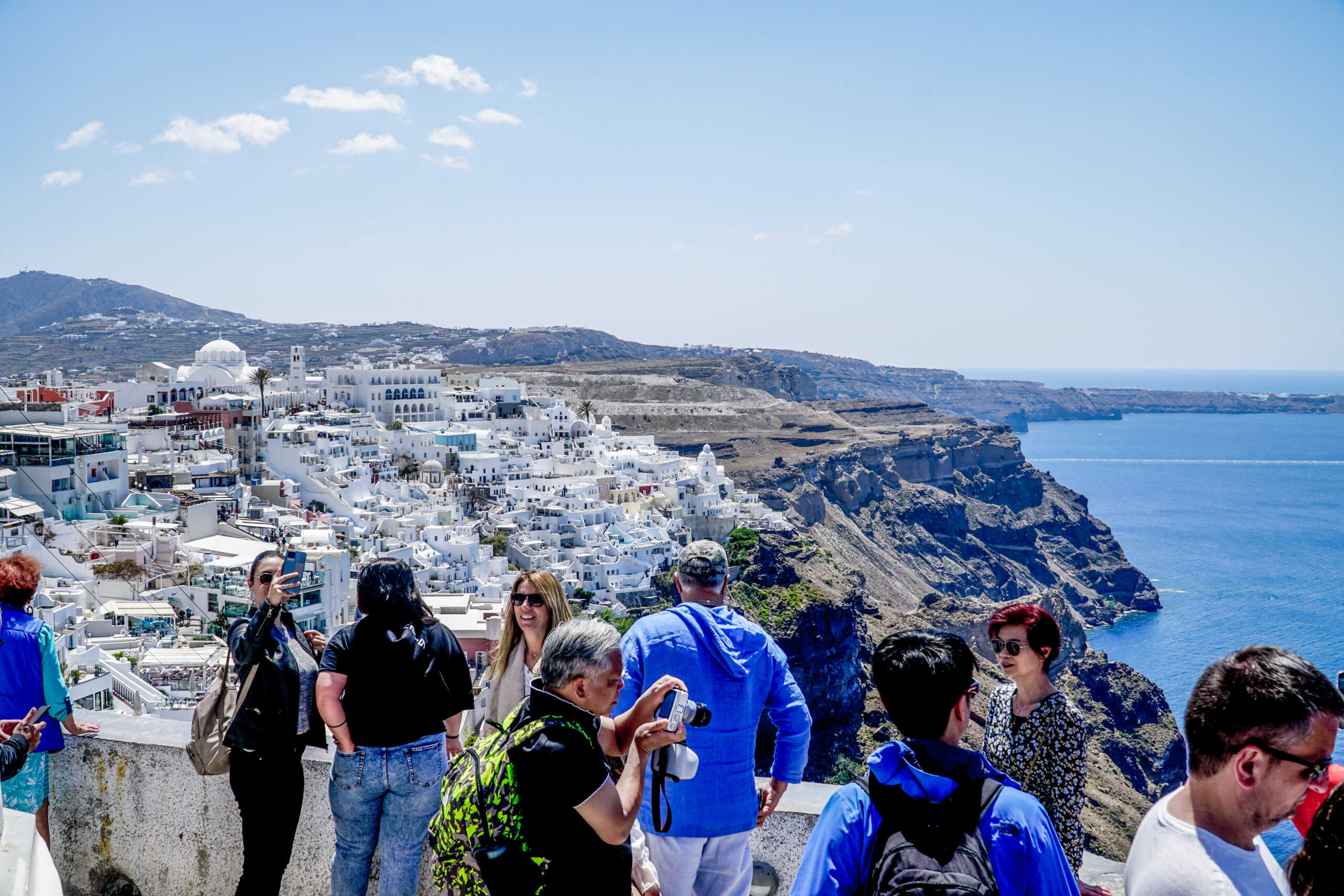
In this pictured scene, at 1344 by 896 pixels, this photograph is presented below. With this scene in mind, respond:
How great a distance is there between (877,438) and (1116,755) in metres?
42.9

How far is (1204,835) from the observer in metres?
1.66

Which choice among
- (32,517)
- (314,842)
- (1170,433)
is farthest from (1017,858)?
(1170,433)

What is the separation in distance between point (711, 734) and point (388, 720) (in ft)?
3.07

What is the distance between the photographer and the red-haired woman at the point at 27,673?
316 centimetres

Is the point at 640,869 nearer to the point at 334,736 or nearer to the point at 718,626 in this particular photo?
the point at 718,626

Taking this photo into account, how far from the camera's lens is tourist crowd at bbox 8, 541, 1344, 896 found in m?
1.67

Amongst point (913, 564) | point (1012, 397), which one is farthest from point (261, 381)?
point (1012, 397)

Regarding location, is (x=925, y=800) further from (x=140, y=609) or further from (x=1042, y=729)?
(x=140, y=609)

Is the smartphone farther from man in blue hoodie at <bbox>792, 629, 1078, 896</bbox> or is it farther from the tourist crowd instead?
man in blue hoodie at <bbox>792, 629, 1078, 896</bbox>

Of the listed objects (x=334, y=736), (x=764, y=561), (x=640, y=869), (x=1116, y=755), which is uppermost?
(x=334, y=736)

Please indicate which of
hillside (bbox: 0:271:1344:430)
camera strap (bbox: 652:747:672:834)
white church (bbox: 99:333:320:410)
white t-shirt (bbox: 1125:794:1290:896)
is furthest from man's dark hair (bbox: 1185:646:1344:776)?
hillside (bbox: 0:271:1344:430)

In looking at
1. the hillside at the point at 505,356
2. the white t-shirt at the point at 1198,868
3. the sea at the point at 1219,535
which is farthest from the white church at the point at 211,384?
the white t-shirt at the point at 1198,868

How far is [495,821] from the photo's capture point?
206cm

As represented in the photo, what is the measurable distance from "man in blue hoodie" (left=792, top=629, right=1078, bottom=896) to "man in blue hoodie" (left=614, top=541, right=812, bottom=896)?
822 mm
